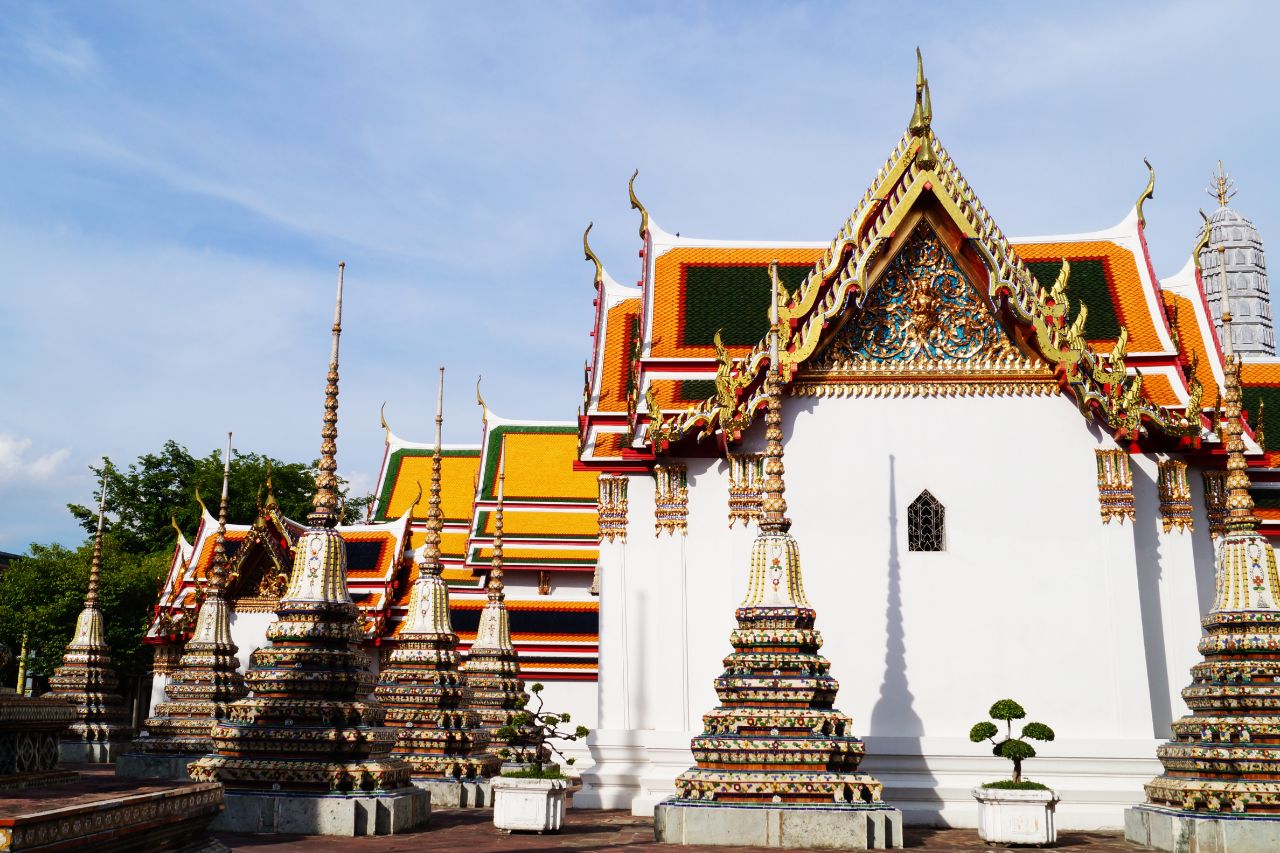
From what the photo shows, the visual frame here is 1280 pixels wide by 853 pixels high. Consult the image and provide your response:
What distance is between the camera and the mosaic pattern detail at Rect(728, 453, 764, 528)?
15289mm

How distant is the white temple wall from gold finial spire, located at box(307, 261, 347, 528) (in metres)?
4.67

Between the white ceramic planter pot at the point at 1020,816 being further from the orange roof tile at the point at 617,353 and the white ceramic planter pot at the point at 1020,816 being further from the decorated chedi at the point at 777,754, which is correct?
the orange roof tile at the point at 617,353

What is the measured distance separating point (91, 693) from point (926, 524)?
19.7m

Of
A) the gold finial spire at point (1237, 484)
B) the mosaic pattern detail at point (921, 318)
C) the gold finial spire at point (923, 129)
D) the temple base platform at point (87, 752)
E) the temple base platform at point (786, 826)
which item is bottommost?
the temple base platform at point (87, 752)

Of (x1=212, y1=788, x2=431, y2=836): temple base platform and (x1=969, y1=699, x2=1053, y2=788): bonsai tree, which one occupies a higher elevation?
(x1=969, y1=699, x2=1053, y2=788): bonsai tree

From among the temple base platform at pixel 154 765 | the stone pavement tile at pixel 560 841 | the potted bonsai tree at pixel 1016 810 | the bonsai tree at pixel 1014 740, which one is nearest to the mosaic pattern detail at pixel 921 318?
the bonsai tree at pixel 1014 740

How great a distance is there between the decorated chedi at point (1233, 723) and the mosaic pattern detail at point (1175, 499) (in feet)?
10.9

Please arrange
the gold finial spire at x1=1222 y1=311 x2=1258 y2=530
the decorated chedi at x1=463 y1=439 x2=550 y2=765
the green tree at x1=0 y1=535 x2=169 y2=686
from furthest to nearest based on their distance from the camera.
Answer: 1. the green tree at x1=0 y1=535 x2=169 y2=686
2. the decorated chedi at x1=463 y1=439 x2=550 y2=765
3. the gold finial spire at x1=1222 y1=311 x2=1258 y2=530

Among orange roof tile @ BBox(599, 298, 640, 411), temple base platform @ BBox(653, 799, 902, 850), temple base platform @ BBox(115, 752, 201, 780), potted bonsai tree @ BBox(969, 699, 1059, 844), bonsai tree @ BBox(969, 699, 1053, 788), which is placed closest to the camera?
temple base platform @ BBox(653, 799, 902, 850)

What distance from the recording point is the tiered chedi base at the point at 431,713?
16.5m

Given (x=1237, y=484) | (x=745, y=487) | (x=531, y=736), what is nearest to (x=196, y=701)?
(x=531, y=736)

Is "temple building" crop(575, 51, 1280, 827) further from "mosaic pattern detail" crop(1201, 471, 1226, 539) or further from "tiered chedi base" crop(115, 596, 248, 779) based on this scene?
"tiered chedi base" crop(115, 596, 248, 779)

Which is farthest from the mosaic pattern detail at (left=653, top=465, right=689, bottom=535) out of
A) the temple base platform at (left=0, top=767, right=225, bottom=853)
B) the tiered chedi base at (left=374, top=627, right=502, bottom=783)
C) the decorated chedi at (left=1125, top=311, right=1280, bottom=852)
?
the temple base platform at (left=0, top=767, right=225, bottom=853)

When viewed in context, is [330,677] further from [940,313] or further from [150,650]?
[150,650]
